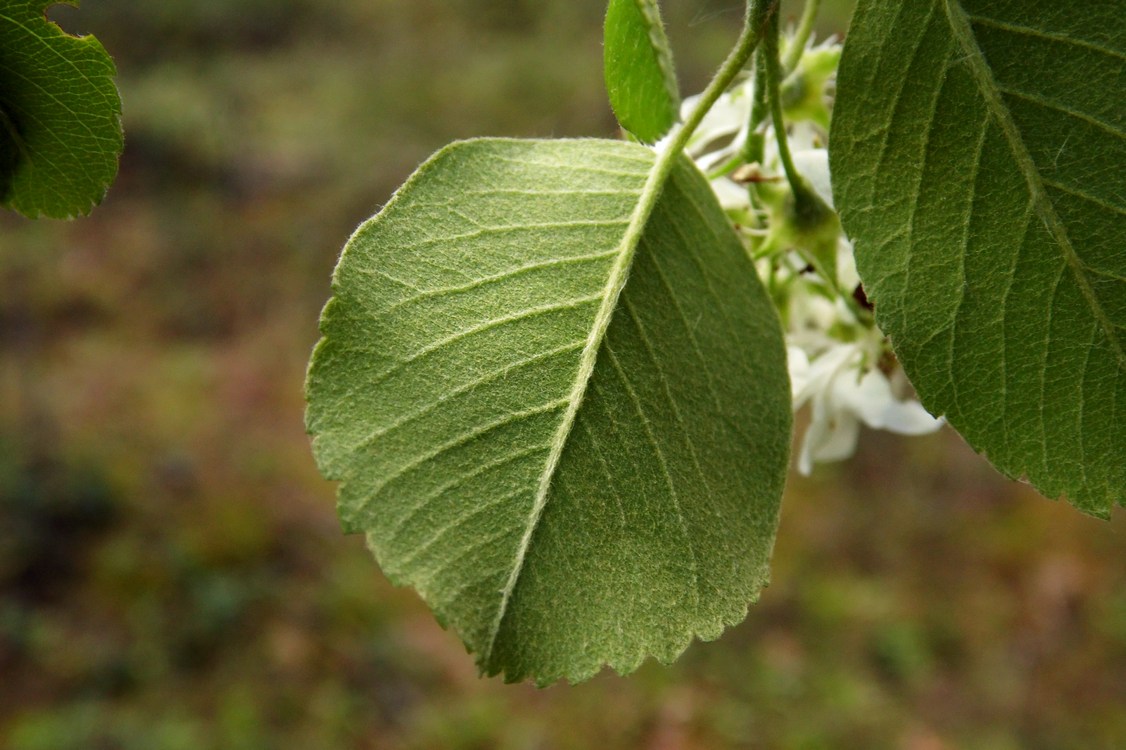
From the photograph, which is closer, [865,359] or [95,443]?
[865,359]

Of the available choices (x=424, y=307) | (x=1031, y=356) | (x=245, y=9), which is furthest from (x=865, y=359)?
(x=245, y=9)

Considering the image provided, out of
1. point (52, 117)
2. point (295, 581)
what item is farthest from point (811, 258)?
point (295, 581)

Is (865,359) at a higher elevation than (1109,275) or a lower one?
lower

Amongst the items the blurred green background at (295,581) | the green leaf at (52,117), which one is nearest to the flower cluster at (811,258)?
the green leaf at (52,117)

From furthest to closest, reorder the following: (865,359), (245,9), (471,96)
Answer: (245,9), (471,96), (865,359)

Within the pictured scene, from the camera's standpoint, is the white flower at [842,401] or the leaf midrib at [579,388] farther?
the white flower at [842,401]

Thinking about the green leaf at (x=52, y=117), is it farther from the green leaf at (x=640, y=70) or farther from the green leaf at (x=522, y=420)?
the green leaf at (x=640, y=70)

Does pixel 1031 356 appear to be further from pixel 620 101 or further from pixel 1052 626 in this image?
pixel 1052 626
